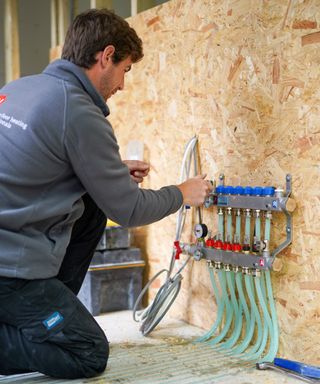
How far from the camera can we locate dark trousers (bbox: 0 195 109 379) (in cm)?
163

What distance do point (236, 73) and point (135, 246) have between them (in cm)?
110

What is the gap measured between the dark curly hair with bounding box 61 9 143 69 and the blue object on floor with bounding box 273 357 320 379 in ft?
3.62

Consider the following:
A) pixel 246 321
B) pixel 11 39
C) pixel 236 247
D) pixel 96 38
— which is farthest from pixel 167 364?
pixel 11 39

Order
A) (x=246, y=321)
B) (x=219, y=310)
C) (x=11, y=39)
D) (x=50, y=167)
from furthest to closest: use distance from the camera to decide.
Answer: (x=11, y=39) < (x=219, y=310) < (x=246, y=321) < (x=50, y=167)

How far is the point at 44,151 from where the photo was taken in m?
1.58

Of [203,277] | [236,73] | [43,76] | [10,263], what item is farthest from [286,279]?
[43,76]

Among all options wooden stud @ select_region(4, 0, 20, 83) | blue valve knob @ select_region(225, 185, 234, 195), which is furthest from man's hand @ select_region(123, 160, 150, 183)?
wooden stud @ select_region(4, 0, 20, 83)

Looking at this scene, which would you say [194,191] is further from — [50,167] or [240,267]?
[50,167]

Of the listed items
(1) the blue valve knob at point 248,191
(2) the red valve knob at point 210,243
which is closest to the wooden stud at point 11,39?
(2) the red valve knob at point 210,243

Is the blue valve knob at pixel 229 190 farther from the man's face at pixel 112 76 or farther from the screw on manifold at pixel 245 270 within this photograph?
the man's face at pixel 112 76

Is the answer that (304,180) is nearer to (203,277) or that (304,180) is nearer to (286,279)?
(286,279)

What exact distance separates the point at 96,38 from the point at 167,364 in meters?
1.09

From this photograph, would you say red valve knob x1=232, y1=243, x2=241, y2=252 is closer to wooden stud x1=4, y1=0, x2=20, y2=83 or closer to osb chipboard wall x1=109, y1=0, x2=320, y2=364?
osb chipboard wall x1=109, y1=0, x2=320, y2=364

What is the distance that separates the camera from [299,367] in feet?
5.57
